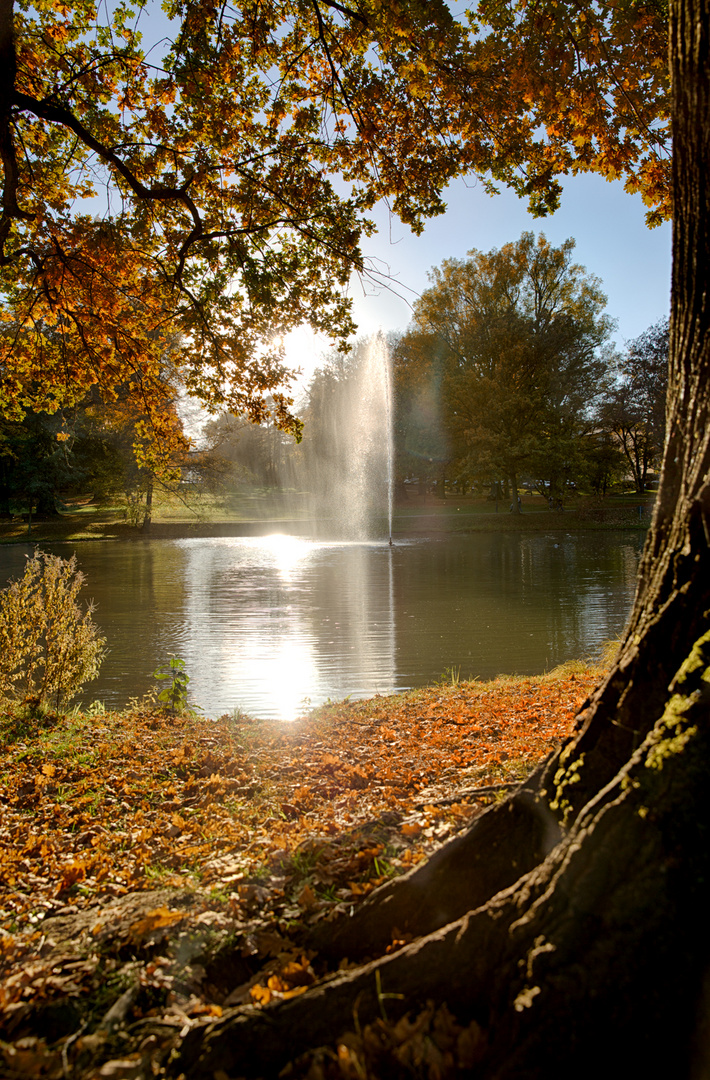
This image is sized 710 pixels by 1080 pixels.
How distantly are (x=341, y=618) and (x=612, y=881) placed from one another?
37.0 feet

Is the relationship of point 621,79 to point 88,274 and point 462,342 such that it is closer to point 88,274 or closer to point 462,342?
point 88,274

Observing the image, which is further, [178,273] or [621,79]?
[178,273]

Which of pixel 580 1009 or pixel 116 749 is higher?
pixel 580 1009

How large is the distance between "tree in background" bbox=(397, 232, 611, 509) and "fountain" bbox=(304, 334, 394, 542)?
15.8 ft

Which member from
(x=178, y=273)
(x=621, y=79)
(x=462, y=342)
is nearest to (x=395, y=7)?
(x=621, y=79)

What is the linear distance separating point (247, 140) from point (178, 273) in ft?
5.48

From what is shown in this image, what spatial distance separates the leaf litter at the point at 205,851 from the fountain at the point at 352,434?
3810cm

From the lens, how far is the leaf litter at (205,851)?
186 centimetres

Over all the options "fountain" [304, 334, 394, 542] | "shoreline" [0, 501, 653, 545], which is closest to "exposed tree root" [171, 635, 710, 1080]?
"shoreline" [0, 501, 653, 545]

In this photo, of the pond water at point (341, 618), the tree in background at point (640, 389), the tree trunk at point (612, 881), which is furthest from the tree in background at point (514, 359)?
the tree trunk at point (612, 881)

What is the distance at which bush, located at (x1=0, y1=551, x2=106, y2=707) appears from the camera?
641 cm

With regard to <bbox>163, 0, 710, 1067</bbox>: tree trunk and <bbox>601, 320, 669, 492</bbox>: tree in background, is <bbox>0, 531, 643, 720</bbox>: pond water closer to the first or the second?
<bbox>163, 0, 710, 1067</bbox>: tree trunk

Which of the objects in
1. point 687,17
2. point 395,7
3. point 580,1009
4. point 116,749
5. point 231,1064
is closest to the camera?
point 580,1009

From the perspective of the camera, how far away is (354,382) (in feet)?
155
